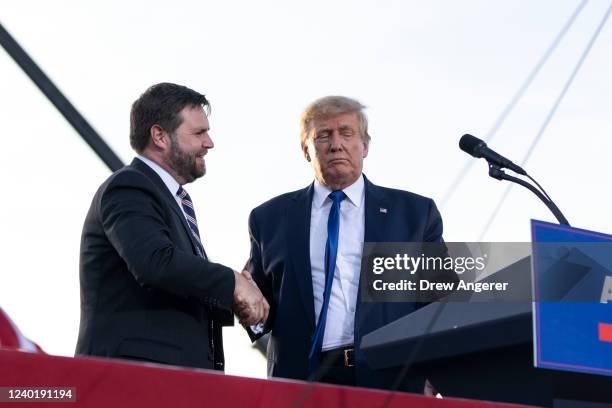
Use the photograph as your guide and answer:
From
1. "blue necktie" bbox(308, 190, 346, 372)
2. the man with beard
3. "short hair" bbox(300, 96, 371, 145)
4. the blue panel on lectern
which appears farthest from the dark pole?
the blue panel on lectern

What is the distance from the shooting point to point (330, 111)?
3.17 meters

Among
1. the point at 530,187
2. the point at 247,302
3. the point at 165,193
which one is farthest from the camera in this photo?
the point at 530,187

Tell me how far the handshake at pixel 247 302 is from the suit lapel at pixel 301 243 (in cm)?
40

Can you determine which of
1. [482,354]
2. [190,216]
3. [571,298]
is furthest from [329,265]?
[571,298]

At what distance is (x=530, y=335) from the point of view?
1828 mm

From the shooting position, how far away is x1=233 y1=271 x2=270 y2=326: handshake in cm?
235

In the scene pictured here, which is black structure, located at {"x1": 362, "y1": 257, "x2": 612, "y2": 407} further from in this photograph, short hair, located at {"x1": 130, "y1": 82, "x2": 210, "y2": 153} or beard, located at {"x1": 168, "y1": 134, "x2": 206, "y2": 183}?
short hair, located at {"x1": 130, "y1": 82, "x2": 210, "y2": 153}

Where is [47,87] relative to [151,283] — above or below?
above

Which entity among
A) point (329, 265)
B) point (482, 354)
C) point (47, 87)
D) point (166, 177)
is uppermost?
point (47, 87)

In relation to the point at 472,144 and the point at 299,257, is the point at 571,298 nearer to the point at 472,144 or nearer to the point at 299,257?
the point at 472,144

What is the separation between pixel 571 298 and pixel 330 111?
148cm

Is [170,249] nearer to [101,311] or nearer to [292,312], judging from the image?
[101,311]

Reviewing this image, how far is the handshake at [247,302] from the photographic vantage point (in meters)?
2.35

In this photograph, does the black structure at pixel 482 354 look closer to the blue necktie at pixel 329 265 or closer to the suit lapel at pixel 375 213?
the blue necktie at pixel 329 265
